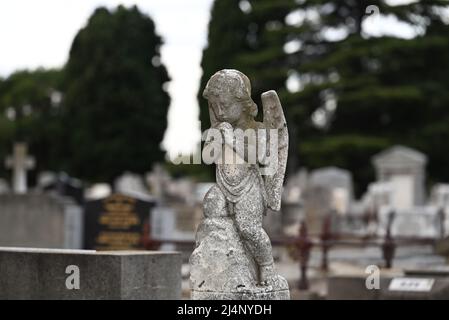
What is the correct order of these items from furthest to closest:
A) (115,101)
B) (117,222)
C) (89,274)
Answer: (115,101)
(117,222)
(89,274)

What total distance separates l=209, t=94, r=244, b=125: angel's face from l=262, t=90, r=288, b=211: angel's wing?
0.77ft

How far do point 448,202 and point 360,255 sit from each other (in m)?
7.65

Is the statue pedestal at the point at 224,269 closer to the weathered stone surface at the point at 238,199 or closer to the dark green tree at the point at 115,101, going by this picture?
the weathered stone surface at the point at 238,199

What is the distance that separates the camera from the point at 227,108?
8.62 meters

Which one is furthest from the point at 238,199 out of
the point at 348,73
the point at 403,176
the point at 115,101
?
the point at 115,101

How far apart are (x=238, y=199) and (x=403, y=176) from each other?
2443 cm

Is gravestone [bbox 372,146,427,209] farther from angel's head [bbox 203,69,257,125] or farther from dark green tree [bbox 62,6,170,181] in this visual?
dark green tree [bbox 62,6,170,181]

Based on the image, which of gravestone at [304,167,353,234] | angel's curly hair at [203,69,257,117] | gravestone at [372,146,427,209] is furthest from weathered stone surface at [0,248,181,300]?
gravestone at [372,146,427,209]

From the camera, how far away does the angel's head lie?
338 inches

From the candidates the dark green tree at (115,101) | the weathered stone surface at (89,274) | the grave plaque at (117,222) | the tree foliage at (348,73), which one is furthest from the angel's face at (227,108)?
the dark green tree at (115,101)

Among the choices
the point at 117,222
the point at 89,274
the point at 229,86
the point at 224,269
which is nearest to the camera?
the point at 224,269

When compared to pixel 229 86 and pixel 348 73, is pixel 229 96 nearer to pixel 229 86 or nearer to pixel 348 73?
pixel 229 86

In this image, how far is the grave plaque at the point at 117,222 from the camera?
64.6 ft

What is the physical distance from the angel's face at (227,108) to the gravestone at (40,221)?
13.0 meters
